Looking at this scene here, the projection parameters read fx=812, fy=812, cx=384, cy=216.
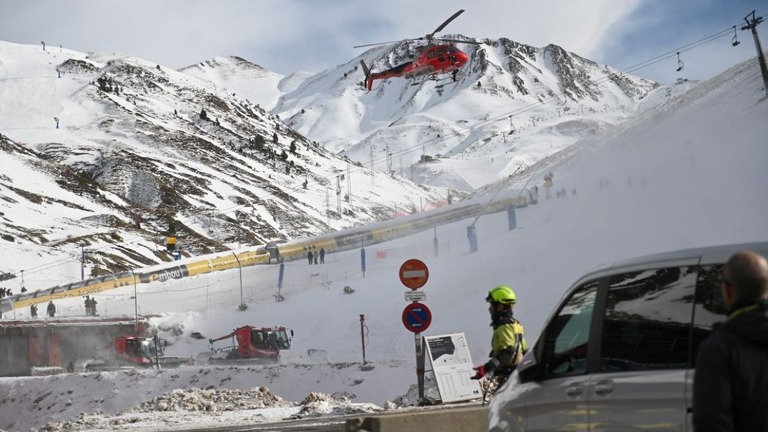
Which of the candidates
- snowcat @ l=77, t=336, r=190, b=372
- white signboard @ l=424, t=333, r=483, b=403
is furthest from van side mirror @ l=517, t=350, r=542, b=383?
snowcat @ l=77, t=336, r=190, b=372

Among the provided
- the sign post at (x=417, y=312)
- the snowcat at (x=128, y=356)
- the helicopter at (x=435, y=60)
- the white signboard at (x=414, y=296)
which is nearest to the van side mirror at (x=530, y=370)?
the sign post at (x=417, y=312)

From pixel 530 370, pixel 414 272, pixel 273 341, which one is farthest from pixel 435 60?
pixel 530 370

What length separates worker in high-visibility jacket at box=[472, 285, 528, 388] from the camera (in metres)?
8.26

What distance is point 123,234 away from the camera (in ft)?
317

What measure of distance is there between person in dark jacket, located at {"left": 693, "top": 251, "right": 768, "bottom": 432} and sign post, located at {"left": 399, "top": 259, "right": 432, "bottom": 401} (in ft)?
35.9

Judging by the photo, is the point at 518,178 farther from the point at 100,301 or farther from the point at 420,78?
the point at 100,301

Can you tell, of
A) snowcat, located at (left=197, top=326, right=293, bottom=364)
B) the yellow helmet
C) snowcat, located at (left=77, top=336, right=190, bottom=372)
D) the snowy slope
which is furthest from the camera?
snowcat, located at (left=77, top=336, right=190, bottom=372)

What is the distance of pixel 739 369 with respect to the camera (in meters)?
3.31

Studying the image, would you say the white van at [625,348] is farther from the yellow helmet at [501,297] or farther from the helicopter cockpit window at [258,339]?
the helicopter cockpit window at [258,339]

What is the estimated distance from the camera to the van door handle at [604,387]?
469cm

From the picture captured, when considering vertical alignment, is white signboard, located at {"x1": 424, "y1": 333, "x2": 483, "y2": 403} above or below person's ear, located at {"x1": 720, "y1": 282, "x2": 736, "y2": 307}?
below

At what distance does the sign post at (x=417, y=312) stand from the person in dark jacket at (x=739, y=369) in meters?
10.9

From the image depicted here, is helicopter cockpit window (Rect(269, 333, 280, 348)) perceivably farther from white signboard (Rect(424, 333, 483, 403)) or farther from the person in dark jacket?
the person in dark jacket

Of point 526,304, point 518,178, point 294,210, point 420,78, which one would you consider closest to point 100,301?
point 420,78
